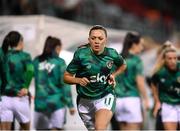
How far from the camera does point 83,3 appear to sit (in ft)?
68.3

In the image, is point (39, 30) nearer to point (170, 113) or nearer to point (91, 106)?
point (170, 113)

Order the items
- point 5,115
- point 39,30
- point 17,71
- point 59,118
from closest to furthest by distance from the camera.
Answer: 1. point 5,115
2. point 17,71
3. point 59,118
4. point 39,30

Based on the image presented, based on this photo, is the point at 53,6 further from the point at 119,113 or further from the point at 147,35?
the point at 119,113

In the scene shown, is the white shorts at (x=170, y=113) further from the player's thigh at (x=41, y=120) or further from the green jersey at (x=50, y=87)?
the player's thigh at (x=41, y=120)

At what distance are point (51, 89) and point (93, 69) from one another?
2234mm

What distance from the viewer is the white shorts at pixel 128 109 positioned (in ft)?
38.9

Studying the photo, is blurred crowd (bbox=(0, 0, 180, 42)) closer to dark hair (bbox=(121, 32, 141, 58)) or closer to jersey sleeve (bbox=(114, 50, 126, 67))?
dark hair (bbox=(121, 32, 141, 58))

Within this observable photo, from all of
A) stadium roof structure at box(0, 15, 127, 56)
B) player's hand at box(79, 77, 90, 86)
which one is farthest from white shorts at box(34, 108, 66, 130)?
player's hand at box(79, 77, 90, 86)

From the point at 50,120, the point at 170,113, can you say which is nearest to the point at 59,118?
the point at 50,120

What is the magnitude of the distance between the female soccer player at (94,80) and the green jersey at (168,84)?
225 centimetres

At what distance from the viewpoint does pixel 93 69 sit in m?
8.65

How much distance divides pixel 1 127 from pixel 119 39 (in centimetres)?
439

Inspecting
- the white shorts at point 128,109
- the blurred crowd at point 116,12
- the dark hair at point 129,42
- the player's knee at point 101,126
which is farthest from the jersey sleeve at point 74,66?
the blurred crowd at point 116,12

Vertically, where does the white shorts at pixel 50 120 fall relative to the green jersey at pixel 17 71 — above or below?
below
